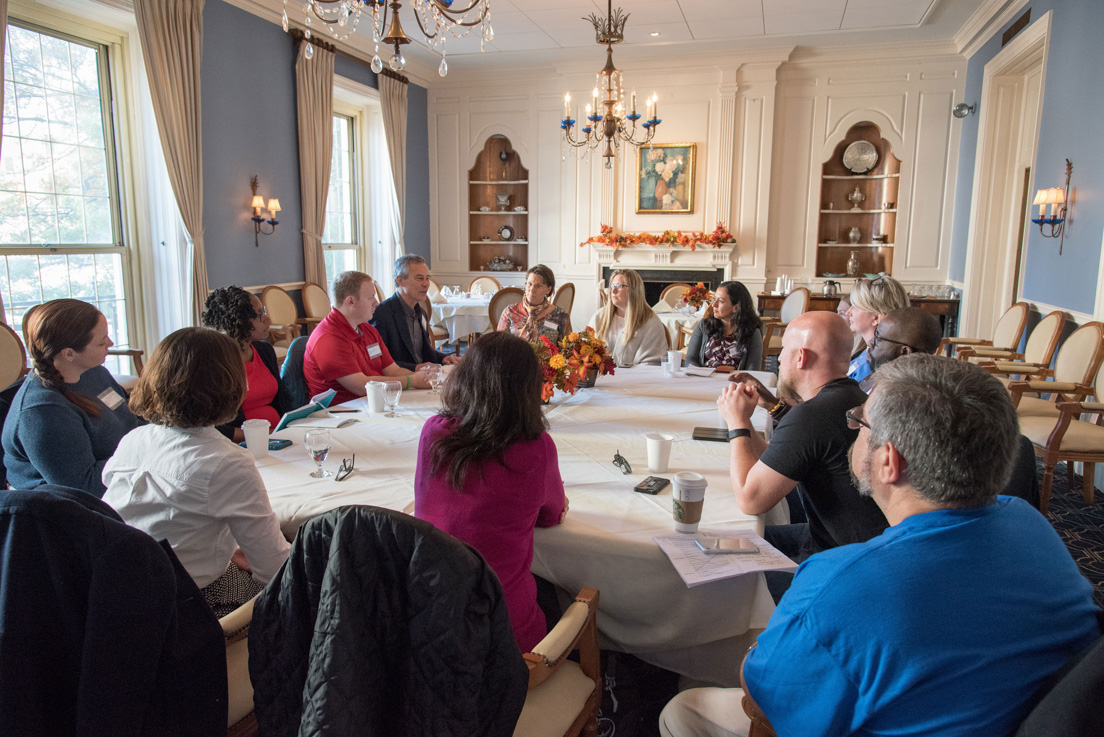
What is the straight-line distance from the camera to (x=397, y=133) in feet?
28.0

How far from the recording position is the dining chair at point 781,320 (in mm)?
7246

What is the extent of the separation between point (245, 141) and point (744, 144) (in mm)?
5582

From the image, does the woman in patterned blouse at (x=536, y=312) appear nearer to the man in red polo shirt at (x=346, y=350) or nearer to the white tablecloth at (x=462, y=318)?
the man in red polo shirt at (x=346, y=350)

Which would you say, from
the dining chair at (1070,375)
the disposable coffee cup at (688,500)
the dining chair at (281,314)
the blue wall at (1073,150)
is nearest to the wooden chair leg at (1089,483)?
the dining chair at (1070,375)

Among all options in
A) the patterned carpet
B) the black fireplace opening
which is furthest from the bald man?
the black fireplace opening

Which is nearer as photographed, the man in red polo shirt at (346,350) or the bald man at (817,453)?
the bald man at (817,453)

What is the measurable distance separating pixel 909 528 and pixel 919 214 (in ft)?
27.3

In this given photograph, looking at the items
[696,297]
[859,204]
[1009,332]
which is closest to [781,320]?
[696,297]

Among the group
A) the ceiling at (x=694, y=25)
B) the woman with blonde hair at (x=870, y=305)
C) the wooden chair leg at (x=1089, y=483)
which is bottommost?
the wooden chair leg at (x=1089, y=483)

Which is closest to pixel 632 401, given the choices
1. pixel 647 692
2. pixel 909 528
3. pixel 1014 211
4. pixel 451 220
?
pixel 647 692

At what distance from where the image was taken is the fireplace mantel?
8562 millimetres

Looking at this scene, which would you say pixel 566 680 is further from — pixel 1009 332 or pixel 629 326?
pixel 1009 332

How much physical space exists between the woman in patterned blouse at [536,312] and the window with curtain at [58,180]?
276 centimetres

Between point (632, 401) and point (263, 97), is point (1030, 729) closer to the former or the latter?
point (632, 401)
